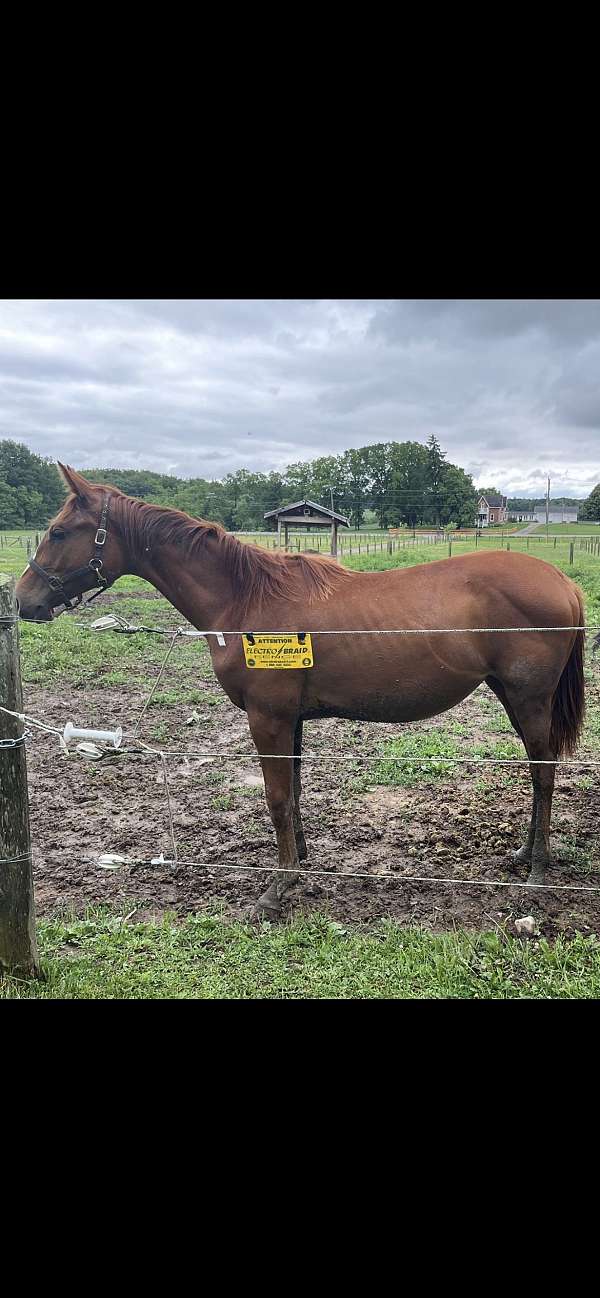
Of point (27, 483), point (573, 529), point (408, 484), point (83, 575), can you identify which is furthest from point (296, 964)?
point (27, 483)

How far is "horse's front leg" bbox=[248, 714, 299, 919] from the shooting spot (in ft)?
11.0

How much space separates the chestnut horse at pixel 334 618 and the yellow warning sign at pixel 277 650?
2.6 inches

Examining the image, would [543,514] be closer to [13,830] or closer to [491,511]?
[491,511]

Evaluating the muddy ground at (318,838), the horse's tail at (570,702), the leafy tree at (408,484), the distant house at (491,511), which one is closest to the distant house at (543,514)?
the distant house at (491,511)

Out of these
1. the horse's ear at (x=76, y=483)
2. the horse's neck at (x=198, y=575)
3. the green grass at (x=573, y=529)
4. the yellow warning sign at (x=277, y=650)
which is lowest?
the yellow warning sign at (x=277, y=650)

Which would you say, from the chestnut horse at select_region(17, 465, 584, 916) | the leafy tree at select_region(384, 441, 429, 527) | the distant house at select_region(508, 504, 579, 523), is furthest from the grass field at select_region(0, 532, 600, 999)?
the distant house at select_region(508, 504, 579, 523)

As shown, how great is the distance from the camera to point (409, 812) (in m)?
4.39

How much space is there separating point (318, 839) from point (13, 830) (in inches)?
82.0

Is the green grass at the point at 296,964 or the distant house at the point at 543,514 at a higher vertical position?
the distant house at the point at 543,514

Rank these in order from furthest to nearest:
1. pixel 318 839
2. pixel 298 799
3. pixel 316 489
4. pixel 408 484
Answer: pixel 316 489 → pixel 408 484 → pixel 318 839 → pixel 298 799

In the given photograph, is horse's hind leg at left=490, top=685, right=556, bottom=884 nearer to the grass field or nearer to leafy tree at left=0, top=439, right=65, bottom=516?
the grass field

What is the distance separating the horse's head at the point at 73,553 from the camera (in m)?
3.40

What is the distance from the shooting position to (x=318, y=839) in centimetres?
405

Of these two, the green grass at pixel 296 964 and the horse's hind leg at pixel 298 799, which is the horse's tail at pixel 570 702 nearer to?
the green grass at pixel 296 964
